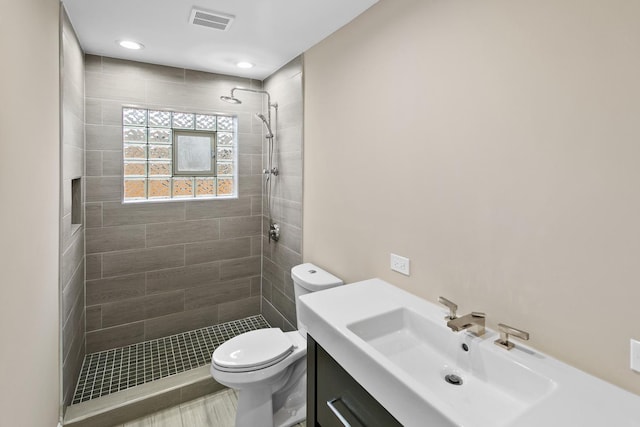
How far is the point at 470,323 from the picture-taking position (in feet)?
4.04

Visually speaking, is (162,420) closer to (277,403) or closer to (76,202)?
(277,403)

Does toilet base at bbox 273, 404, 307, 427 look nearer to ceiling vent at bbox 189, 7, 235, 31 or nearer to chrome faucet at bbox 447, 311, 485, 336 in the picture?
chrome faucet at bbox 447, 311, 485, 336

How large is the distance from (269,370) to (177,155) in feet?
6.78

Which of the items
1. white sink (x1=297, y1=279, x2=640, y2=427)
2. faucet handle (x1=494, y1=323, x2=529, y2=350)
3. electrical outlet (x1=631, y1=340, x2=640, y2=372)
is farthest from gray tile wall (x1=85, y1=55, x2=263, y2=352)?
electrical outlet (x1=631, y1=340, x2=640, y2=372)

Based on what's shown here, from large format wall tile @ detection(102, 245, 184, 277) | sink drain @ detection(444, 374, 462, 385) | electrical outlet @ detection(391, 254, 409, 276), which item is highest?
electrical outlet @ detection(391, 254, 409, 276)

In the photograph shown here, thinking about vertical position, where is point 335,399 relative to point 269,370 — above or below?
above

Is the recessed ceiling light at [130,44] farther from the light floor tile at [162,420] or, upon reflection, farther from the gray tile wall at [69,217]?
the light floor tile at [162,420]

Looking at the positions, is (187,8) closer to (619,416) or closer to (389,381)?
(389,381)

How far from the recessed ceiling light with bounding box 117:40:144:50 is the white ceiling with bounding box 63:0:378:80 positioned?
0.04 meters

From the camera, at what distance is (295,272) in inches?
92.8

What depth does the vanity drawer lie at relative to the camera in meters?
1.12

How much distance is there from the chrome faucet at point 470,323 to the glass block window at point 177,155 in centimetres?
256

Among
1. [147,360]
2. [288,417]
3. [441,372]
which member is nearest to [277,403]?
[288,417]

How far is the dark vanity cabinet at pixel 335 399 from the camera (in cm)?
113
